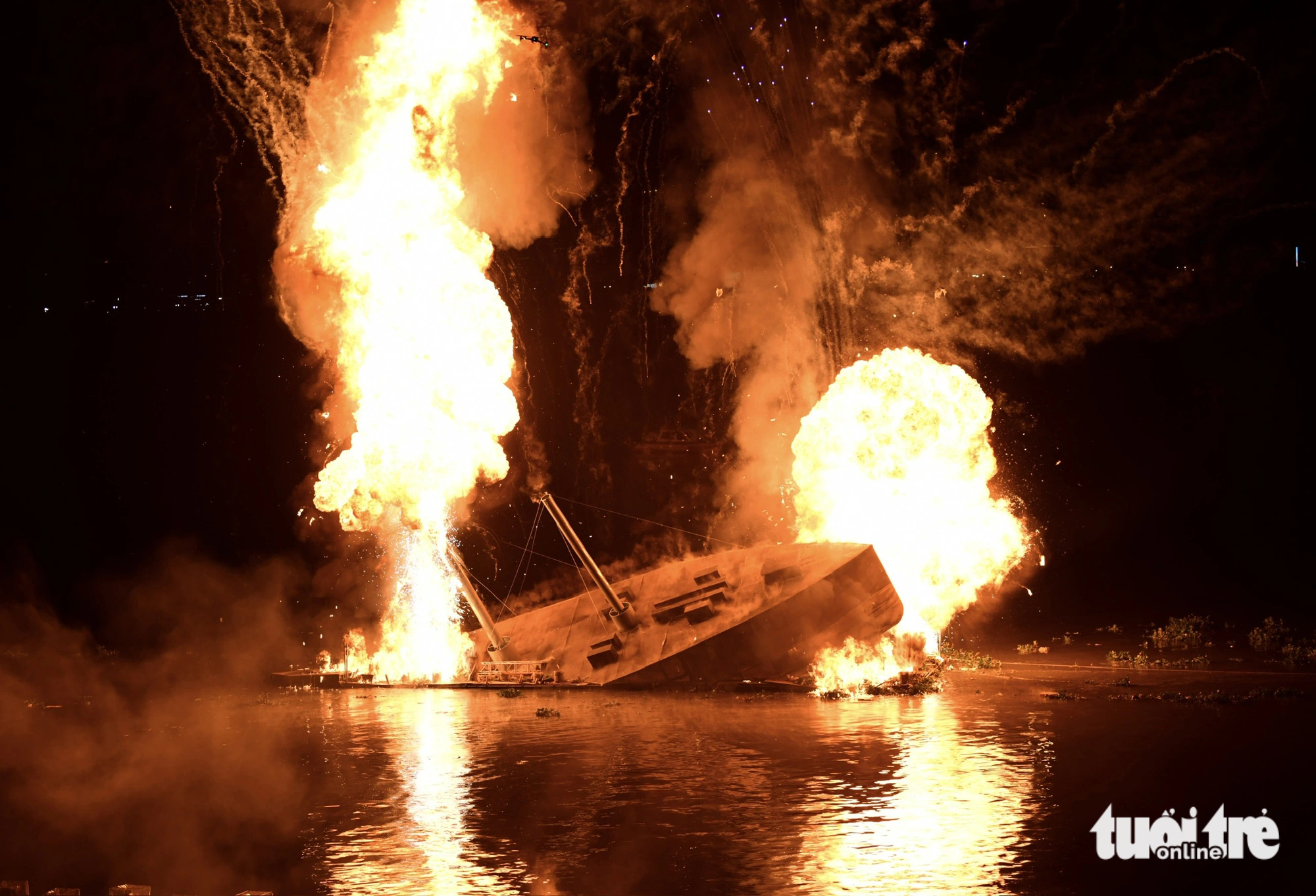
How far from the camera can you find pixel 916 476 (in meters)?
34.3

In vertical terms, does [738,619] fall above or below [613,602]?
below

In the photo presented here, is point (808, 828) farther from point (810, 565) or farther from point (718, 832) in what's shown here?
point (810, 565)

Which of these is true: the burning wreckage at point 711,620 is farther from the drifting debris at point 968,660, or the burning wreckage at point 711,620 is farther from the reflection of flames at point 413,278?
the drifting debris at point 968,660

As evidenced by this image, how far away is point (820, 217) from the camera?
4034 centimetres

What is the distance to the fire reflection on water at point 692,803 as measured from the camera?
13688 mm

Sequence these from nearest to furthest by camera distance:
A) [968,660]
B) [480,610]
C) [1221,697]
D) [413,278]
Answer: [1221,697]
[413,278]
[480,610]
[968,660]

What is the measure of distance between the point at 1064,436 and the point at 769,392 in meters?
18.5

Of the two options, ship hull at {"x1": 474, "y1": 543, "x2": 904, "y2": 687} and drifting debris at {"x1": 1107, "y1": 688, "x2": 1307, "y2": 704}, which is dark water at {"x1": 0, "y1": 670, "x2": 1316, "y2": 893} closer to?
drifting debris at {"x1": 1107, "y1": 688, "x2": 1307, "y2": 704}

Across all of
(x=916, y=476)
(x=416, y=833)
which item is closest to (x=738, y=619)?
(x=916, y=476)

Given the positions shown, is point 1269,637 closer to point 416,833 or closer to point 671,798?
point 671,798

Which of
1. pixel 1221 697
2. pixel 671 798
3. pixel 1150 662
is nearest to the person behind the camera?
pixel 671 798

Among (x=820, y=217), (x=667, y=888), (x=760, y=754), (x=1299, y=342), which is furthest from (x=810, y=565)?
(x=1299, y=342)

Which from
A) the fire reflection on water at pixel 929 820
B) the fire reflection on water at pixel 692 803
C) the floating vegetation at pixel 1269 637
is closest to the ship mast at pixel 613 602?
the fire reflection on water at pixel 692 803

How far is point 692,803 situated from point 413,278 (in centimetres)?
2021
